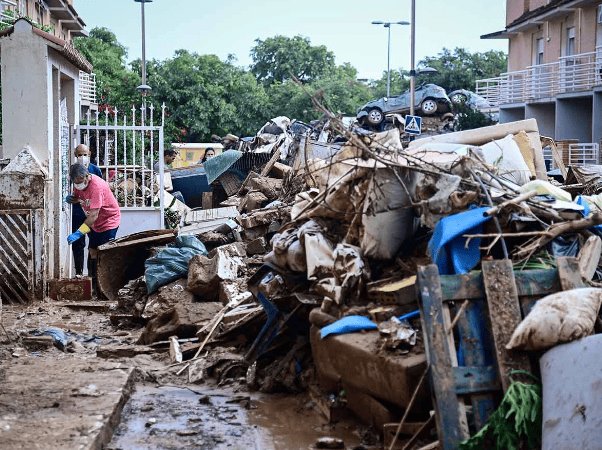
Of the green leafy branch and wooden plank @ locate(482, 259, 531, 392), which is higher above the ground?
wooden plank @ locate(482, 259, 531, 392)

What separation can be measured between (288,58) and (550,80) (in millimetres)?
40989

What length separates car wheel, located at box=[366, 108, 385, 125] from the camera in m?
43.6

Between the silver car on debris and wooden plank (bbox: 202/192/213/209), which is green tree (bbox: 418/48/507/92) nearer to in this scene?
the silver car on debris

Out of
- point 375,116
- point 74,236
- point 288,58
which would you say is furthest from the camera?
point 288,58

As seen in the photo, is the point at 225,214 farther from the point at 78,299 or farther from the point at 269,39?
the point at 269,39

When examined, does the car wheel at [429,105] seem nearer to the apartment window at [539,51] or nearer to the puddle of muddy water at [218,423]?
the apartment window at [539,51]

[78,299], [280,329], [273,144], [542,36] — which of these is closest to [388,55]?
[542,36]

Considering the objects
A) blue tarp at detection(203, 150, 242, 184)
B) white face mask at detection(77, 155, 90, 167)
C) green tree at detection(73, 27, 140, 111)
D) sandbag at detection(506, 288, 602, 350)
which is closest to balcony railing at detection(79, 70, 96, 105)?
green tree at detection(73, 27, 140, 111)

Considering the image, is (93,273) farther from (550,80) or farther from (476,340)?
(550,80)

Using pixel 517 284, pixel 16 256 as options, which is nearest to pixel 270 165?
pixel 16 256

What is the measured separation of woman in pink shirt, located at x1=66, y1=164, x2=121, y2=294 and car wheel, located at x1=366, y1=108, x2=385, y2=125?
102 feet

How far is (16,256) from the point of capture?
39.2 ft

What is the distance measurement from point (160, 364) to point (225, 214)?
7.14 meters

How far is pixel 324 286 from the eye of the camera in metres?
7.75
